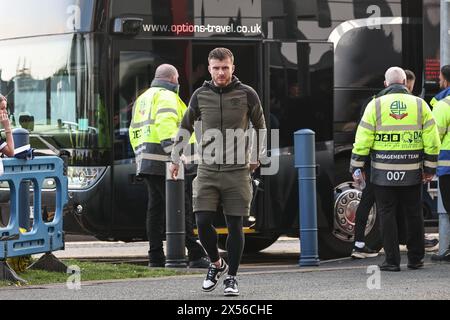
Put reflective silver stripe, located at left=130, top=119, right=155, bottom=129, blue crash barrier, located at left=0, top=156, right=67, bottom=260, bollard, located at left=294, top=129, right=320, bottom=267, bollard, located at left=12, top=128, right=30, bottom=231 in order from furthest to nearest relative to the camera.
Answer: bollard, located at left=294, top=129, right=320, bottom=267 < reflective silver stripe, located at left=130, top=119, right=155, bottom=129 < bollard, located at left=12, top=128, right=30, bottom=231 < blue crash barrier, located at left=0, top=156, right=67, bottom=260

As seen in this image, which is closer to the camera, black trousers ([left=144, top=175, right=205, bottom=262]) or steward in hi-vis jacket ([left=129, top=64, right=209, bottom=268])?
steward in hi-vis jacket ([left=129, top=64, right=209, bottom=268])

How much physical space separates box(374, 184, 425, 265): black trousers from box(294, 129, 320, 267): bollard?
852mm

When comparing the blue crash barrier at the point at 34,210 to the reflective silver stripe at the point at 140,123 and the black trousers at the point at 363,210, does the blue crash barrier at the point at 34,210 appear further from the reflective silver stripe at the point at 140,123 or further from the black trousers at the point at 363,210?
the black trousers at the point at 363,210

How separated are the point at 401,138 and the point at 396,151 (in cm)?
12

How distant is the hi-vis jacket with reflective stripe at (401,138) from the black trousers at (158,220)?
176 centimetres

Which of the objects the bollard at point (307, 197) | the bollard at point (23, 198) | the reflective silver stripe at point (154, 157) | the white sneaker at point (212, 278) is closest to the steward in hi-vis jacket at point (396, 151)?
the bollard at point (307, 197)

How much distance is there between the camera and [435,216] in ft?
48.6

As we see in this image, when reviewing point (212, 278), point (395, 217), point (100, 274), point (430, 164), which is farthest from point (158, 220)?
point (212, 278)

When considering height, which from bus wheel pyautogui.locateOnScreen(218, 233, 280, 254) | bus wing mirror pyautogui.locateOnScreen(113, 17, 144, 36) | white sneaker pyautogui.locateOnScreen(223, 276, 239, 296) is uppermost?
bus wing mirror pyautogui.locateOnScreen(113, 17, 144, 36)

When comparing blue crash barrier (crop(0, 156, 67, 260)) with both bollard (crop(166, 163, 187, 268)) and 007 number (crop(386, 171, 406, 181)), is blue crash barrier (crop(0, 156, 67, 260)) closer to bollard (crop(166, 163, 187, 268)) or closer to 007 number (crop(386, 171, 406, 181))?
bollard (crop(166, 163, 187, 268))

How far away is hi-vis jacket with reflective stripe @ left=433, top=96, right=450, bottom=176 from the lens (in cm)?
1291

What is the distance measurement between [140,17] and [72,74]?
842 mm

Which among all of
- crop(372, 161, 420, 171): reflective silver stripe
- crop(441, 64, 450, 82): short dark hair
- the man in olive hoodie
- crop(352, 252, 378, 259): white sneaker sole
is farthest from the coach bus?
the man in olive hoodie

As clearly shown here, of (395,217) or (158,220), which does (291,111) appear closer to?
(158,220)
